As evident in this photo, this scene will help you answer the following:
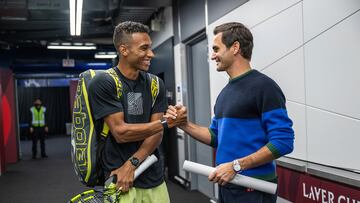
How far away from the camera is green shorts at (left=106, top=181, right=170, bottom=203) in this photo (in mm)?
1554

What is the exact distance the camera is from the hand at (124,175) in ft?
4.95

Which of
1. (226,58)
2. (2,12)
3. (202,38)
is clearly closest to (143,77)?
(226,58)

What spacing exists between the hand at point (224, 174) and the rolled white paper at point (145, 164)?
299 mm

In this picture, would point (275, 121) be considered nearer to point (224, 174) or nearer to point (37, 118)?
point (224, 174)

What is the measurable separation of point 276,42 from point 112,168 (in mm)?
1749

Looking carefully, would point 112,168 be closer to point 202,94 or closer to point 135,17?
point 202,94

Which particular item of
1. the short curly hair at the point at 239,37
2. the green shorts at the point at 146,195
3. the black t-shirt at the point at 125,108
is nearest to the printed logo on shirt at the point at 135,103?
the black t-shirt at the point at 125,108

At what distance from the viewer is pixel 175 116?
63.4 inches

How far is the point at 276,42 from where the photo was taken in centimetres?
273

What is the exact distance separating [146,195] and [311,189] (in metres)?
1.31

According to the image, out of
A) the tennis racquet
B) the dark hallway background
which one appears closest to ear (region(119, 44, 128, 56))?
the tennis racquet

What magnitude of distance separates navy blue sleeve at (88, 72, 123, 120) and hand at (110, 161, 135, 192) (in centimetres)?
24

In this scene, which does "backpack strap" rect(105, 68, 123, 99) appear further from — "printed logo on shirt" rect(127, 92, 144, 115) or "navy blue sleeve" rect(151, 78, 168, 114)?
"navy blue sleeve" rect(151, 78, 168, 114)

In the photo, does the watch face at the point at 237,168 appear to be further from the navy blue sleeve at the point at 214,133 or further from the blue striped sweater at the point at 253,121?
the navy blue sleeve at the point at 214,133
